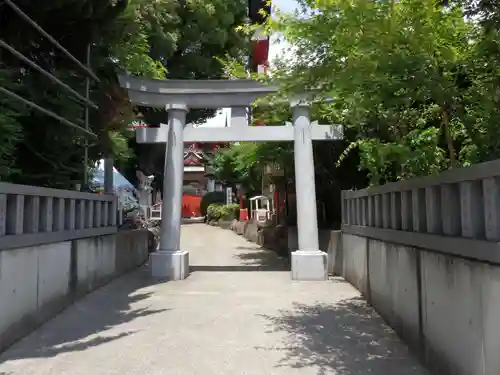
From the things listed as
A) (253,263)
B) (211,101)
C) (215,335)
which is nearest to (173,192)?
(211,101)

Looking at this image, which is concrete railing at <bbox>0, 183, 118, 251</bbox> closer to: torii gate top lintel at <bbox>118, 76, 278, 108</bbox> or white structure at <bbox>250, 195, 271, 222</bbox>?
torii gate top lintel at <bbox>118, 76, 278, 108</bbox>

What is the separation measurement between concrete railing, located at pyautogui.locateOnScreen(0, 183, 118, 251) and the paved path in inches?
41.4

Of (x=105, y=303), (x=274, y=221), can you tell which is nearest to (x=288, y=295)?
(x=105, y=303)

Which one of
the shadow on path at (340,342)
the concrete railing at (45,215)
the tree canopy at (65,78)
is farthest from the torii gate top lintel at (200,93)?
the shadow on path at (340,342)

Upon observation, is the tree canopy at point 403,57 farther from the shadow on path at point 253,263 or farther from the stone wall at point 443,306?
the shadow on path at point 253,263

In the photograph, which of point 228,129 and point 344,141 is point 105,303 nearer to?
point 228,129

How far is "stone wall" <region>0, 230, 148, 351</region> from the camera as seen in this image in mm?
5074

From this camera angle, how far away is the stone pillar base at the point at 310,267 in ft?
31.9

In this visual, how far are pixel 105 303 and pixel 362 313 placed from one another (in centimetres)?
371

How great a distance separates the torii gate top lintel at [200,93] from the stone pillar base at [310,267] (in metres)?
3.36

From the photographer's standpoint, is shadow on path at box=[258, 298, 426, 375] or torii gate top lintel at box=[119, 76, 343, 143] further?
torii gate top lintel at box=[119, 76, 343, 143]

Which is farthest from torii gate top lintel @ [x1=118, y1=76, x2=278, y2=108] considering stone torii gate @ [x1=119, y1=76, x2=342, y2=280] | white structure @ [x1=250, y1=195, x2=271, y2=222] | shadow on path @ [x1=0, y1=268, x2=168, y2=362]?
white structure @ [x1=250, y1=195, x2=271, y2=222]

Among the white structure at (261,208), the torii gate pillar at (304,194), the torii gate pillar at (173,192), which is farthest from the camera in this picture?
the white structure at (261,208)

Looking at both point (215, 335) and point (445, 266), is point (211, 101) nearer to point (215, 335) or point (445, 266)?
point (215, 335)
